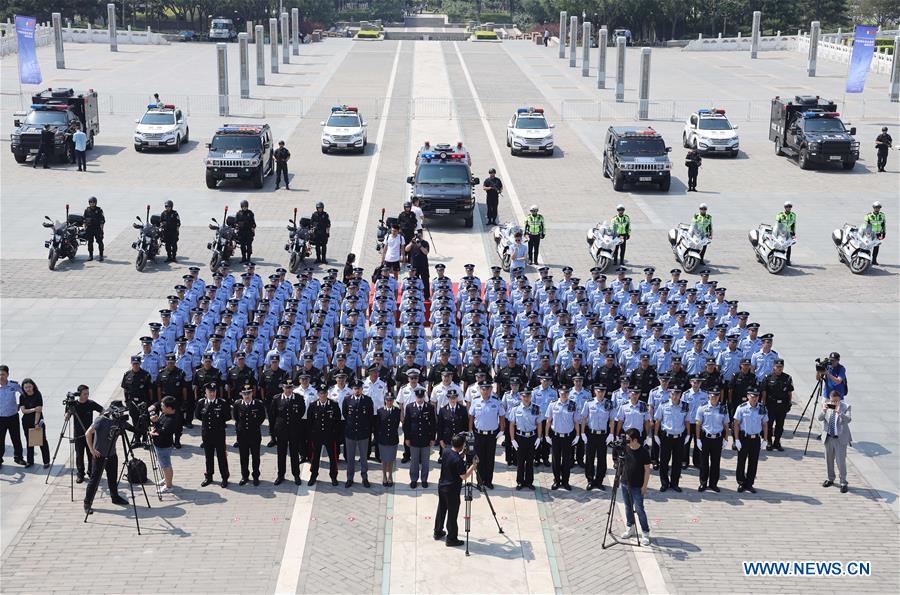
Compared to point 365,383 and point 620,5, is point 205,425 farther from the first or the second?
point 620,5

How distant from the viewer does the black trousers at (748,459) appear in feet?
47.9

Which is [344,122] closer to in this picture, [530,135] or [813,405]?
[530,135]

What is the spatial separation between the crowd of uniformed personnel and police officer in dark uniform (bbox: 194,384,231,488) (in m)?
0.02

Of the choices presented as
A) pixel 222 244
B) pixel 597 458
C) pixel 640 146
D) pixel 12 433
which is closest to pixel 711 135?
pixel 640 146

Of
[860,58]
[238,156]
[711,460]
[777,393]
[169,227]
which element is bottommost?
[711,460]

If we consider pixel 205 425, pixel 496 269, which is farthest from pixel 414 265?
pixel 205 425

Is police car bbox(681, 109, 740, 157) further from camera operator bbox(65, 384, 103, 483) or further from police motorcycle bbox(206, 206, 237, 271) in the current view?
camera operator bbox(65, 384, 103, 483)

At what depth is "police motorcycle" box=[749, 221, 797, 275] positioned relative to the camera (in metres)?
25.0

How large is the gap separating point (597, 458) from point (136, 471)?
568 centimetres

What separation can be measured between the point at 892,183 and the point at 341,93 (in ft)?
96.5

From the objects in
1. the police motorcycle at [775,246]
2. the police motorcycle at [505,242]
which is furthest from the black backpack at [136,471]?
A: the police motorcycle at [775,246]

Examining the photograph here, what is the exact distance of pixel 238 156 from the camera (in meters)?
32.9

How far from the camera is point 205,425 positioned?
14.5 m

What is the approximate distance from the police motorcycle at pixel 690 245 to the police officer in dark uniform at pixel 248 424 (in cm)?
1301
